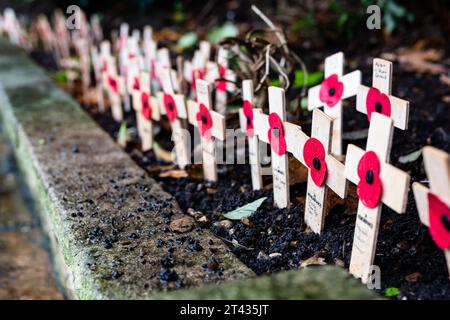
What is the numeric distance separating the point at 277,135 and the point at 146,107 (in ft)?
3.46

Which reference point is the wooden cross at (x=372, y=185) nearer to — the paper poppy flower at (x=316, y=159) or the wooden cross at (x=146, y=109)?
the paper poppy flower at (x=316, y=159)

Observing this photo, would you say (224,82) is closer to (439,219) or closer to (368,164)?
(368,164)

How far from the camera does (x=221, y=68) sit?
2766 millimetres

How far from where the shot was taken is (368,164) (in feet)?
4.75

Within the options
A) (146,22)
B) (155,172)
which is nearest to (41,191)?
(155,172)

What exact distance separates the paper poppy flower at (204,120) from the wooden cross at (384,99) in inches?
22.6

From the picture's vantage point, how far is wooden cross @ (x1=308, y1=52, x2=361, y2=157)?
87.8 inches

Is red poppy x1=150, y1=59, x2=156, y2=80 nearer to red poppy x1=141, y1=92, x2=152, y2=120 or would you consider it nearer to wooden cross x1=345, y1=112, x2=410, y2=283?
red poppy x1=141, y1=92, x2=152, y2=120

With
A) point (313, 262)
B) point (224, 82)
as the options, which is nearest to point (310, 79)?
point (224, 82)

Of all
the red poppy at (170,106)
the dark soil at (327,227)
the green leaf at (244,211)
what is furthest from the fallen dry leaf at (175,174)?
the green leaf at (244,211)

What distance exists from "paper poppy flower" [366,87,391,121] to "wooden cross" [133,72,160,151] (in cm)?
106

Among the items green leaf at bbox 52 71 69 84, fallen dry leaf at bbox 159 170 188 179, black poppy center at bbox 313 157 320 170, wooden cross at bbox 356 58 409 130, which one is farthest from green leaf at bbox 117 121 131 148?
green leaf at bbox 52 71 69 84

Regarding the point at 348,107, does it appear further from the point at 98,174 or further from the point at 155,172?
the point at 98,174
